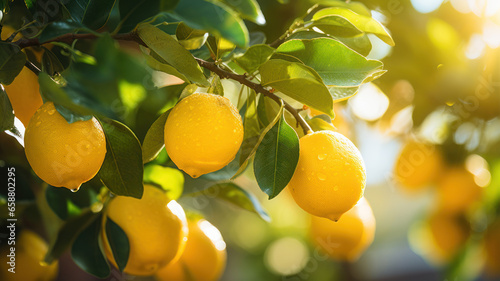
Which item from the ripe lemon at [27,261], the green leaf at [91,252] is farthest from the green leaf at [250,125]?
the ripe lemon at [27,261]

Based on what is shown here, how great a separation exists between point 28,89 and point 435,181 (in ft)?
3.38

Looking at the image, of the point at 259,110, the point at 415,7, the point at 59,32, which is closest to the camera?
the point at 59,32

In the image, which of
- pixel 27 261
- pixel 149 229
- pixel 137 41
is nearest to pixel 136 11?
pixel 137 41

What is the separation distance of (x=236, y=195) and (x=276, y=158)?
1.07 ft

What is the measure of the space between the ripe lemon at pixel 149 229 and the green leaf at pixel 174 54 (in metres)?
0.32

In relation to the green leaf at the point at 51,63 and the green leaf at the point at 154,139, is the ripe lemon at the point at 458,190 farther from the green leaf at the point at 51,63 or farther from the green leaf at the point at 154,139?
the green leaf at the point at 51,63

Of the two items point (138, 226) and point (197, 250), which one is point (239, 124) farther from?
point (197, 250)

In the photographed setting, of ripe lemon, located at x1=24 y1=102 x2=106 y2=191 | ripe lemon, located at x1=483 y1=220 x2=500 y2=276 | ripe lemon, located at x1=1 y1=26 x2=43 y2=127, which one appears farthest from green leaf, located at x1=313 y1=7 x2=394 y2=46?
ripe lemon, located at x1=483 y1=220 x2=500 y2=276

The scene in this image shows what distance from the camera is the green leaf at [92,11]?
1.82 ft

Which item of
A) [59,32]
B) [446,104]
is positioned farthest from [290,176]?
[446,104]

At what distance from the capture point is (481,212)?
3.91 ft

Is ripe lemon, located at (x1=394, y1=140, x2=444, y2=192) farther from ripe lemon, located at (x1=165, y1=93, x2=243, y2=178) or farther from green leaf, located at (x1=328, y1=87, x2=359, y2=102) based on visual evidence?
ripe lemon, located at (x1=165, y1=93, x2=243, y2=178)

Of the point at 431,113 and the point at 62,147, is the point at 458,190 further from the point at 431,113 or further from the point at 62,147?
the point at 62,147

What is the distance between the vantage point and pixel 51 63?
653mm
